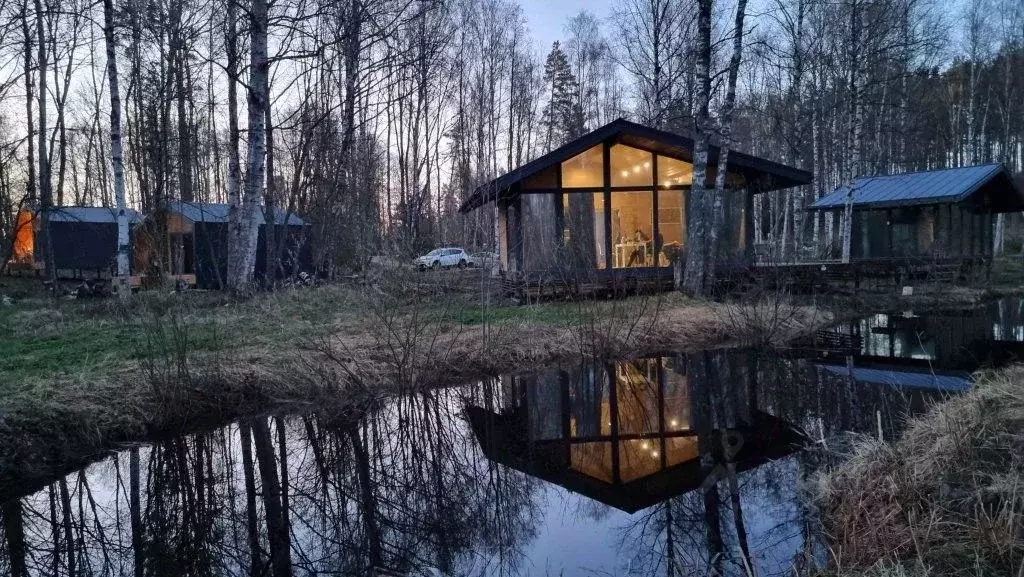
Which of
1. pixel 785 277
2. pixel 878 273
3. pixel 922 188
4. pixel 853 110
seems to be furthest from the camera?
pixel 922 188

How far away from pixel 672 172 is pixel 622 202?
132 centimetres

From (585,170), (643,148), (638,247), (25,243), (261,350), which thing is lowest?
(261,350)

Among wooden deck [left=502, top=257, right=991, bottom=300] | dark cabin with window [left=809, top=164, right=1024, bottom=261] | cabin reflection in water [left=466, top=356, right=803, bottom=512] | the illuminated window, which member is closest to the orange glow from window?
wooden deck [left=502, top=257, right=991, bottom=300]

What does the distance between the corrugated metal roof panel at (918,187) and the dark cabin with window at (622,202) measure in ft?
17.9

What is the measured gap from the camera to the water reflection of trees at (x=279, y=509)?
3482mm

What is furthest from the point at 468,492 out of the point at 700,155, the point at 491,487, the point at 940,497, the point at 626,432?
the point at 700,155

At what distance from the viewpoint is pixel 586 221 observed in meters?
13.6

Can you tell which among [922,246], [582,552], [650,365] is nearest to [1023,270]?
[922,246]

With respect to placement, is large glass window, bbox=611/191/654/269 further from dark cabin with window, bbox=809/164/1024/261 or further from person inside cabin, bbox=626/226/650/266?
dark cabin with window, bbox=809/164/1024/261

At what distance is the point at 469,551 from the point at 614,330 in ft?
17.3

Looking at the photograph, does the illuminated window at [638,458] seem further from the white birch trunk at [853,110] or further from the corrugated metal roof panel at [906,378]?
the white birch trunk at [853,110]

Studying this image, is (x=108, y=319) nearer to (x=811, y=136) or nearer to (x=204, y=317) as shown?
(x=204, y=317)

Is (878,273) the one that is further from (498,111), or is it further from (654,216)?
(498,111)

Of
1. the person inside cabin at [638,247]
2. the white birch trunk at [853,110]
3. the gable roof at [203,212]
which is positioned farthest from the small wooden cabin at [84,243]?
the white birch trunk at [853,110]
